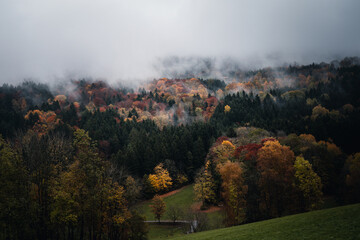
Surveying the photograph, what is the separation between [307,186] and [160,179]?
4604 centimetres

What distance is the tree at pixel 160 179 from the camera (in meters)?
69.8

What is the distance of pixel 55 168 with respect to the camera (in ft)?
91.8

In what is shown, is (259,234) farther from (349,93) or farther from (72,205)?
(349,93)

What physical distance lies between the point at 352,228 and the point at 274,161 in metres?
28.9

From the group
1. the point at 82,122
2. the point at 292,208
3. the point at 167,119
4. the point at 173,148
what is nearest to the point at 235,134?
the point at 173,148

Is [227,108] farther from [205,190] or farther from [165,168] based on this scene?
[205,190]

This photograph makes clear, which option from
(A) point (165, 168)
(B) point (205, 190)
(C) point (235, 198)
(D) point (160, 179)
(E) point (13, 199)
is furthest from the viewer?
(A) point (165, 168)

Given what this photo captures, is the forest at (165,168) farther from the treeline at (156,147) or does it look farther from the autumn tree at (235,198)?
the treeline at (156,147)

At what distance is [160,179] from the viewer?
71.3 m

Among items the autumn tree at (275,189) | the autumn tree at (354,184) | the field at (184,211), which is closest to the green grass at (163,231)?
the field at (184,211)

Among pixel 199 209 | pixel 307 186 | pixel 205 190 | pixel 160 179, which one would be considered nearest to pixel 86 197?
pixel 307 186

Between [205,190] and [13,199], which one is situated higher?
[13,199]

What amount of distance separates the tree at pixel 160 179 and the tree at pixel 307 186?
139 feet

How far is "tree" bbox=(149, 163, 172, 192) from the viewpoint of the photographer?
69750 millimetres
